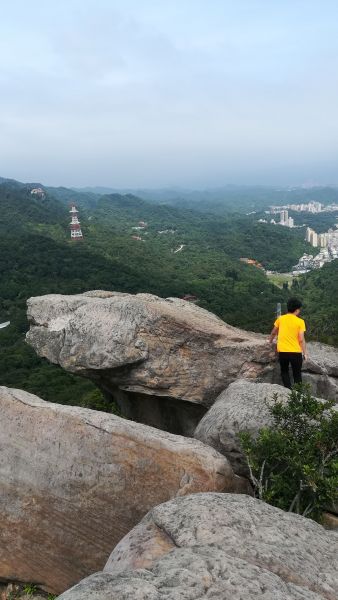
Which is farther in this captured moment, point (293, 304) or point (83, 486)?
point (293, 304)

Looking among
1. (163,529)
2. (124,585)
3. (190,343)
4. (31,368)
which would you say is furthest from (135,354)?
(31,368)

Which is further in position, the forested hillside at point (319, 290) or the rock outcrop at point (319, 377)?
the forested hillside at point (319, 290)

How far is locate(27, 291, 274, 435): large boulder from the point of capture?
933 cm

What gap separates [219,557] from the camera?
399cm

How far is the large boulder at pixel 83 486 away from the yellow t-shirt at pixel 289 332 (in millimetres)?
3121

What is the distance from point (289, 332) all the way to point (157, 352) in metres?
2.69

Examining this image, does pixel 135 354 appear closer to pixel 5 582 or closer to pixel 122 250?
pixel 5 582

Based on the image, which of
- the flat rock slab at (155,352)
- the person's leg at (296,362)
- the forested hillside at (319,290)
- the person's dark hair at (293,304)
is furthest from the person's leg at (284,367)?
the forested hillside at (319,290)

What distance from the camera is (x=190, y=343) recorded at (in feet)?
31.8

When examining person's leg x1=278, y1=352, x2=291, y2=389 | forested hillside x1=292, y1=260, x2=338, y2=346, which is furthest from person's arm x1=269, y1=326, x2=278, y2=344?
forested hillside x1=292, y1=260, x2=338, y2=346

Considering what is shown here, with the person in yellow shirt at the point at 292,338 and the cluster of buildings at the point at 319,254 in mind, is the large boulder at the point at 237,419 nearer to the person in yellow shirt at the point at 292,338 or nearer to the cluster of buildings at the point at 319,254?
Answer: the person in yellow shirt at the point at 292,338

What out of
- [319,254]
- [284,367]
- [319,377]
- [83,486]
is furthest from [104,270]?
[319,254]

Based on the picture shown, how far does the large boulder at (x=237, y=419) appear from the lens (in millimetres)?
6968

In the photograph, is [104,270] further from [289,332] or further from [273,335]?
[289,332]
